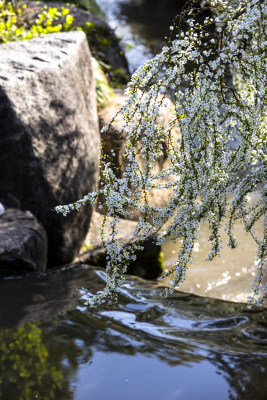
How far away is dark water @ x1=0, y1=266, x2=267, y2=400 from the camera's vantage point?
8.15ft

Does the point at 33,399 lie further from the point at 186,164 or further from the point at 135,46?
the point at 135,46

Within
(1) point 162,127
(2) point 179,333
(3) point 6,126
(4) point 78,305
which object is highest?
(1) point 162,127

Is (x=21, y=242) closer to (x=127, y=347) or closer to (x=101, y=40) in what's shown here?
(x=127, y=347)

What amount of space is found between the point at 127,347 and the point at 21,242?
1.68 meters

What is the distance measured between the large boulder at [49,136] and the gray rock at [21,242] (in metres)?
0.18

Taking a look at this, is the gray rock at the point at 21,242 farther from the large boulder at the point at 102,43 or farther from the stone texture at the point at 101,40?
the stone texture at the point at 101,40

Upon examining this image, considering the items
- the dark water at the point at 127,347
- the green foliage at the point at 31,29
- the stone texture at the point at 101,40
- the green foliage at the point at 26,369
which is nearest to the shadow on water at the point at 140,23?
the stone texture at the point at 101,40

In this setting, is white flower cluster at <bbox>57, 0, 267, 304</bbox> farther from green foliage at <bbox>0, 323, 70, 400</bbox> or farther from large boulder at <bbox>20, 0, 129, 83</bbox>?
large boulder at <bbox>20, 0, 129, 83</bbox>

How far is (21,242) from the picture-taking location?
4.18 meters

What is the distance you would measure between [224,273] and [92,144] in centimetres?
202

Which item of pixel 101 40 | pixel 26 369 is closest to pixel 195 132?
pixel 26 369

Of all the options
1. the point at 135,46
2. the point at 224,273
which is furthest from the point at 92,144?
the point at 135,46

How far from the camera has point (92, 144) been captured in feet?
17.2

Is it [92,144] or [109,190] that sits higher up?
[109,190]
